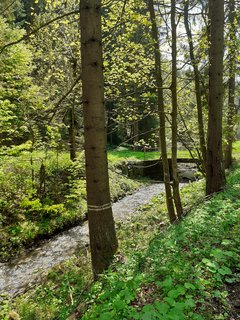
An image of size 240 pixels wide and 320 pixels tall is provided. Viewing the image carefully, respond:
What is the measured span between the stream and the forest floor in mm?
685

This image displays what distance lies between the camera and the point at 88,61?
311 centimetres

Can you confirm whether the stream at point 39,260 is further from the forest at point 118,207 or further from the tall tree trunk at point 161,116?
the tall tree trunk at point 161,116

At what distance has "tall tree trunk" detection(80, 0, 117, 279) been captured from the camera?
306 centimetres

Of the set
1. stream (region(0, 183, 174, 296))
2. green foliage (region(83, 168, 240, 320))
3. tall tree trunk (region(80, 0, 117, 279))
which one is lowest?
stream (region(0, 183, 174, 296))

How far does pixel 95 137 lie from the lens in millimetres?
3193

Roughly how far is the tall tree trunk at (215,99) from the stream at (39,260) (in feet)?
11.2

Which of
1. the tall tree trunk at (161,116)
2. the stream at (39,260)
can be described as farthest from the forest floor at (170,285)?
the tall tree trunk at (161,116)

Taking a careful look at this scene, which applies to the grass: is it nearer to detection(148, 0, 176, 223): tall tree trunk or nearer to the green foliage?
detection(148, 0, 176, 223): tall tree trunk

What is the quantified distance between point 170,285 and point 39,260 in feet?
15.5

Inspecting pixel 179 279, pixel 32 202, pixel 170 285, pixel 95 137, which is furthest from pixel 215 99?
pixel 32 202

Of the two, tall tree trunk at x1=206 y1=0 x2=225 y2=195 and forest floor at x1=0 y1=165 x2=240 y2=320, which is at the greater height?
tall tree trunk at x1=206 y1=0 x2=225 y2=195

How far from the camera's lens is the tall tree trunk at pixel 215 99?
5453 millimetres

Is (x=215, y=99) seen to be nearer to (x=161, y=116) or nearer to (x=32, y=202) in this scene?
(x=161, y=116)

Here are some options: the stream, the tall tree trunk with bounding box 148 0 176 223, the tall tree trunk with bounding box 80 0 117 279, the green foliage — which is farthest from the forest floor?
the tall tree trunk with bounding box 148 0 176 223
